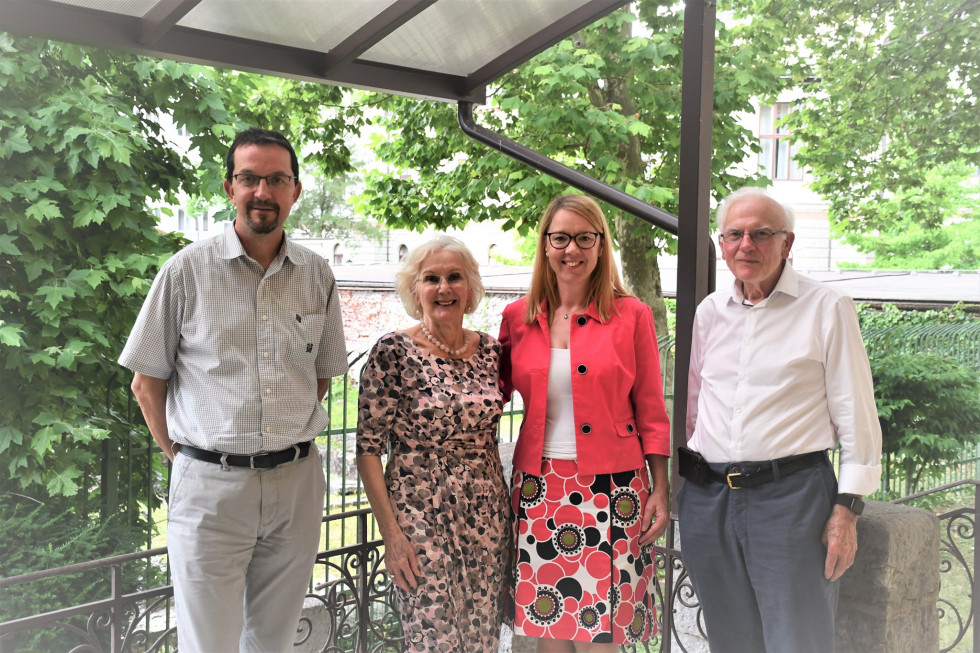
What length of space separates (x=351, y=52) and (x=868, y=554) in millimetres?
2819

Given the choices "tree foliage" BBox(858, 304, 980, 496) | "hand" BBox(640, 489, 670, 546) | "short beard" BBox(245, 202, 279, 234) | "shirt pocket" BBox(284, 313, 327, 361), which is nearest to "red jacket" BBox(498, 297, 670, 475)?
"hand" BBox(640, 489, 670, 546)

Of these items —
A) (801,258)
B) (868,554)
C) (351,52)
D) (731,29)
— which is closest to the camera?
(868,554)

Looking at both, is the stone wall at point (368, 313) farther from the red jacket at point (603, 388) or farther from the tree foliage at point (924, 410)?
the red jacket at point (603, 388)

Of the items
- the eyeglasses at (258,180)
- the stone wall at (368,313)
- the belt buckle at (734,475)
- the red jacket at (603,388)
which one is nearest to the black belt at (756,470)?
the belt buckle at (734,475)

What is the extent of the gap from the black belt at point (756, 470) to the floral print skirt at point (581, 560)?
335 mm

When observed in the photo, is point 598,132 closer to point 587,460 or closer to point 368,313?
point 587,460

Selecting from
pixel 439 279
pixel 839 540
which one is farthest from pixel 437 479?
pixel 839 540

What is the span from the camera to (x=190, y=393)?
2.57 m

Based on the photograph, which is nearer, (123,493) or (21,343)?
(21,343)

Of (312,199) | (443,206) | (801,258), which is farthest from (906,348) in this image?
(312,199)

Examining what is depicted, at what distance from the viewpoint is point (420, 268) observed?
112 inches

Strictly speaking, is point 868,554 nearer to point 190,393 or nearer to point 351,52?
point 190,393

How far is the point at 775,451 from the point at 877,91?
9599mm

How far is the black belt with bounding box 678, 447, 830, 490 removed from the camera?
2.41m
